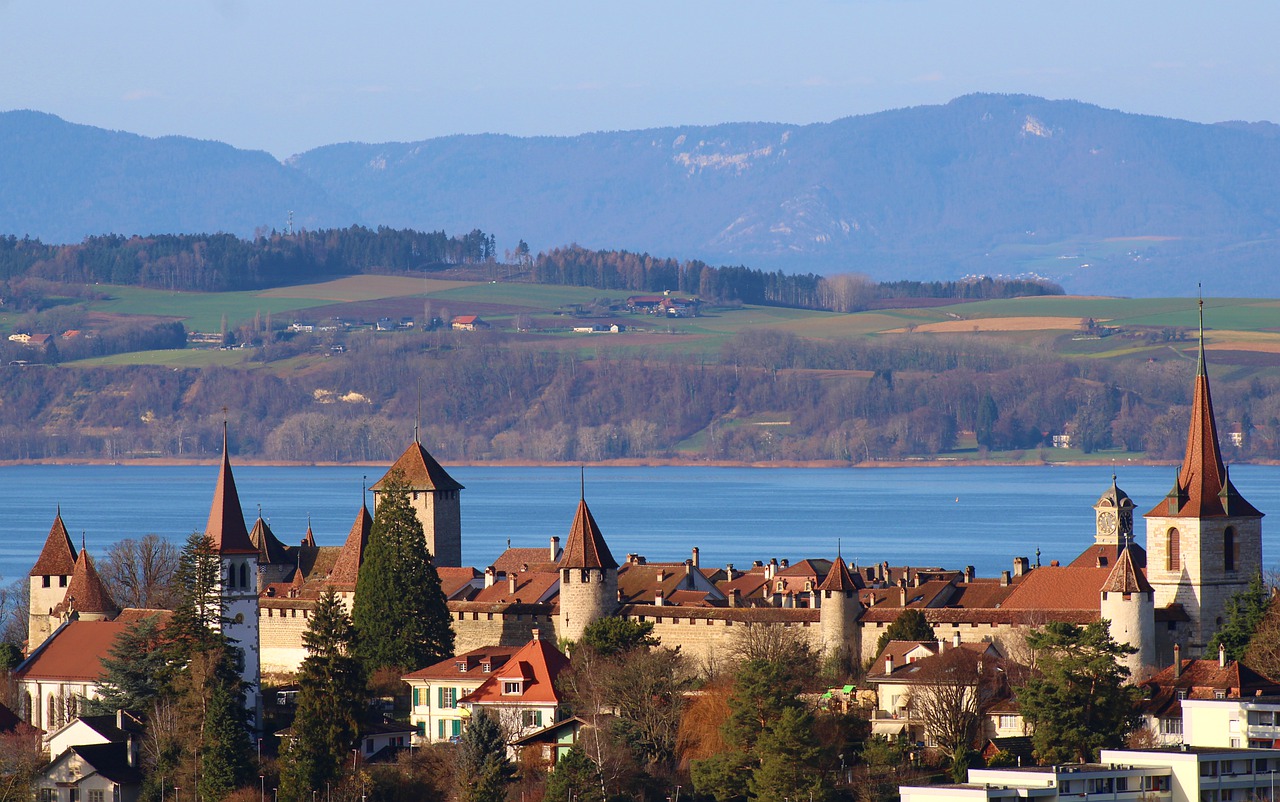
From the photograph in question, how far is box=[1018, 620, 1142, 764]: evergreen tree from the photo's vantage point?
132 ft

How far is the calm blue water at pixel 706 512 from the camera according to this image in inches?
4082

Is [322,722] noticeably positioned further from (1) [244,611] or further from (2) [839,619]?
(2) [839,619]

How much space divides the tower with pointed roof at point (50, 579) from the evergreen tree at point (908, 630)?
66.8ft

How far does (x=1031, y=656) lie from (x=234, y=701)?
15.8m

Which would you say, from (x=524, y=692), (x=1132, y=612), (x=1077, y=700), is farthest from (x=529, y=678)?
(x=1132, y=612)

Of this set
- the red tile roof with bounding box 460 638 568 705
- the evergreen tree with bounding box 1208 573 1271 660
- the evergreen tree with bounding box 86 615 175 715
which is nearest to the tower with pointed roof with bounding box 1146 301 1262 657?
the evergreen tree with bounding box 1208 573 1271 660

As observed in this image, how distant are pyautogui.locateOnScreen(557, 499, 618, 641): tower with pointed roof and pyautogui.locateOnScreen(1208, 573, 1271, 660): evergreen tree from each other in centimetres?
1379

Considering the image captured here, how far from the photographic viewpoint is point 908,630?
49750 millimetres

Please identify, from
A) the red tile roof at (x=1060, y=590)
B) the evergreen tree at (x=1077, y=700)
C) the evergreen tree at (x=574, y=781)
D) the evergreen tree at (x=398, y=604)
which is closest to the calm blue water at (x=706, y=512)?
the evergreen tree at (x=398, y=604)

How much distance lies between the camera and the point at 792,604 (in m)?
56.7

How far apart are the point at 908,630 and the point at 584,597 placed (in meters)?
8.21

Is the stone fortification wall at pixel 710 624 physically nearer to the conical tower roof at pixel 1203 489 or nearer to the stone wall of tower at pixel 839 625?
the stone wall of tower at pixel 839 625

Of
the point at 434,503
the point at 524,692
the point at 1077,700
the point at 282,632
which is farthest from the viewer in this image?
the point at 434,503

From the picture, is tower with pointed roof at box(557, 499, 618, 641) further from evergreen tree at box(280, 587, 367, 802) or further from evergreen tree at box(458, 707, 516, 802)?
evergreen tree at box(458, 707, 516, 802)
